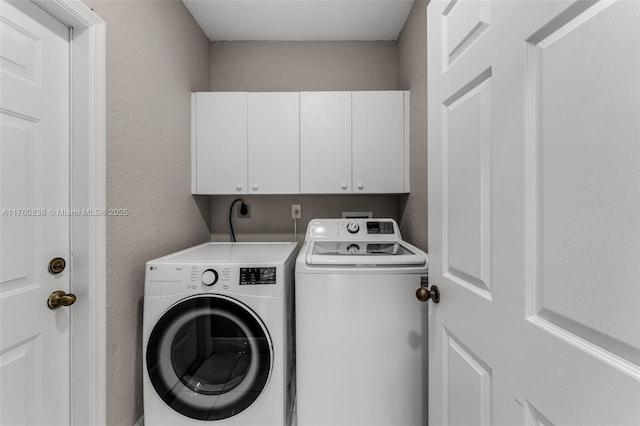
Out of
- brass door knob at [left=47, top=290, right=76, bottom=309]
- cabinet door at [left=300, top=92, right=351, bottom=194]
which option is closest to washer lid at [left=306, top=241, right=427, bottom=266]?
cabinet door at [left=300, top=92, right=351, bottom=194]

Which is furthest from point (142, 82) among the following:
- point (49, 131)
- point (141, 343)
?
point (141, 343)

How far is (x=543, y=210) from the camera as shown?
21.8 inches

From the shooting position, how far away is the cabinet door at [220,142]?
201 cm

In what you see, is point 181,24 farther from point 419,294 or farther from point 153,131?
point 419,294

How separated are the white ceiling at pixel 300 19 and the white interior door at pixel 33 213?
44.5 inches

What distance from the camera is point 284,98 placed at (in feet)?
6.57

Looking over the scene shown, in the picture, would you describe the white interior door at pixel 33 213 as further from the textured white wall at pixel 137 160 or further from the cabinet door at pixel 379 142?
the cabinet door at pixel 379 142

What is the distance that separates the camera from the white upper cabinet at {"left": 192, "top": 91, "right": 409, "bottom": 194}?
2.00m

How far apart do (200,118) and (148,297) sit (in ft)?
4.10

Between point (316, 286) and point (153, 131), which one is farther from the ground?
point (153, 131)

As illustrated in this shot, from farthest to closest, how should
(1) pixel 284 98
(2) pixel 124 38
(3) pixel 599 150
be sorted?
1. (1) pixel 284 98
2. (2) pixel 124 38
3. (3) pixel 599 150

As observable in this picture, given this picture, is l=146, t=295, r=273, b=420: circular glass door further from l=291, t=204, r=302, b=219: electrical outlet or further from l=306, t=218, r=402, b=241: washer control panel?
l=291, t=204, r=302, b=219: electrical outlet

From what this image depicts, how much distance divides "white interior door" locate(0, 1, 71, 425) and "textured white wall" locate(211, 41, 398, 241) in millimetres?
1242

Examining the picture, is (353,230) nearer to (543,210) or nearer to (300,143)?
(300,143)
